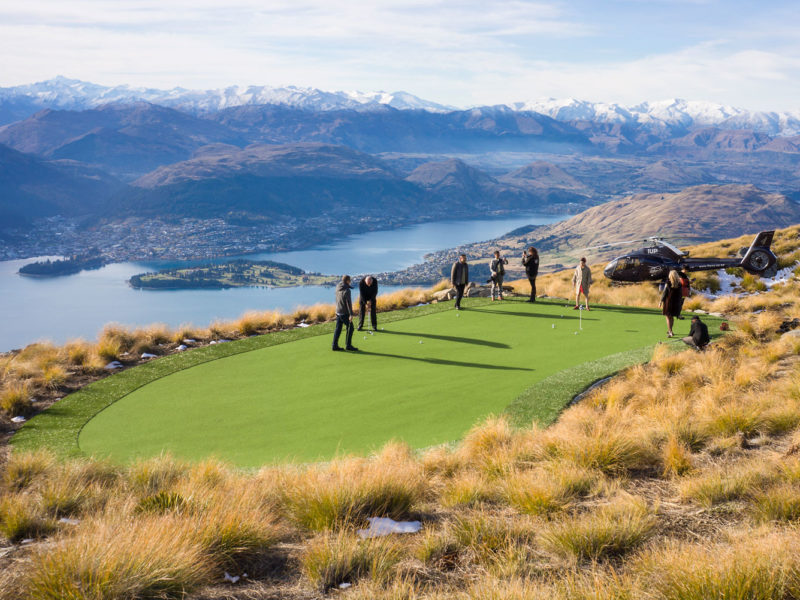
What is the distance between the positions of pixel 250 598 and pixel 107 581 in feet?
3.35

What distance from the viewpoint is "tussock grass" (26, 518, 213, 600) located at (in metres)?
3.88

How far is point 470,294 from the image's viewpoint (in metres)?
21.5

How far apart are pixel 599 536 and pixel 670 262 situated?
25.5 m

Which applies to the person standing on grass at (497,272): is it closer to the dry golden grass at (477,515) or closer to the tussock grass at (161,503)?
the dry golden grass at (477,515)

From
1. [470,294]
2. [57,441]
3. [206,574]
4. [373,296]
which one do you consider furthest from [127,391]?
[470,294]

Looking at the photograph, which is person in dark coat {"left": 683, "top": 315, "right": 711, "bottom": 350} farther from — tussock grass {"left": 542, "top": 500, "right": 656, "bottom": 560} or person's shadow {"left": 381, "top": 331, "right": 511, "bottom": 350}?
tussock grass {"left": 542, "top": 500, "right": 656, "bottom": 560}

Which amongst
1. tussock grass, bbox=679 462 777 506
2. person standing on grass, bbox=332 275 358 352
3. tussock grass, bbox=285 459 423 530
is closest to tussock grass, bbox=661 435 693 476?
tussock grass, bbox=679 462 777 506

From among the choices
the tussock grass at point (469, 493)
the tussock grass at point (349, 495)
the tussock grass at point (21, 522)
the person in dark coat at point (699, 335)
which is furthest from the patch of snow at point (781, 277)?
the tussock grass at point (21, 522)

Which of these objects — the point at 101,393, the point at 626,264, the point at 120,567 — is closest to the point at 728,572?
the point at 120,567

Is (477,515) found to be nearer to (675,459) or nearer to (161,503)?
(675,459)

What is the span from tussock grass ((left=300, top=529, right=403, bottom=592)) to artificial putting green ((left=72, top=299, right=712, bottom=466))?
307 cm

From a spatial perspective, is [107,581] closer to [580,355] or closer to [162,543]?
[162,543]

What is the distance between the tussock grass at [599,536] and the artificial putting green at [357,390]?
3.63 m

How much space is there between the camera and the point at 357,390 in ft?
35.1
